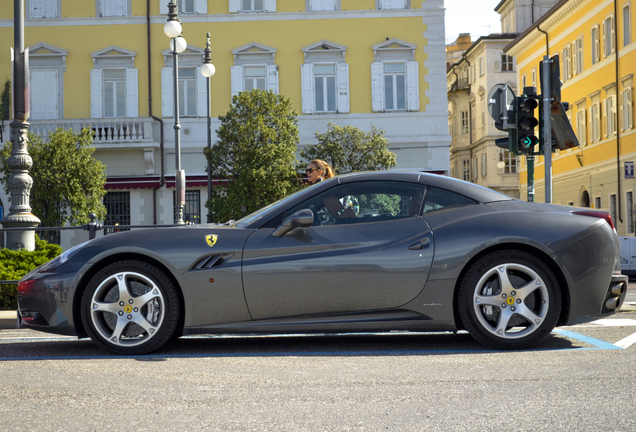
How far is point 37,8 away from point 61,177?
10611 millimetres

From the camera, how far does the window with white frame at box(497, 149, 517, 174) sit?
63375mm

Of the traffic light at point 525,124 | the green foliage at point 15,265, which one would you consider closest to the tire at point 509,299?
the traffic light at point 525,124

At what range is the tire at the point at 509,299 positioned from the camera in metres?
6.11

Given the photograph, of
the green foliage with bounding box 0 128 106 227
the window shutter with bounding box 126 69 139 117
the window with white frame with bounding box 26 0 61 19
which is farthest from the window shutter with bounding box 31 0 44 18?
the green foliage with bounding box 0 128 106 227

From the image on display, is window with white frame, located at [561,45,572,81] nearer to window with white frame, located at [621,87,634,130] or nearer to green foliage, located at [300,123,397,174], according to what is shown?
window with white frame, located at [621,87,634,130]

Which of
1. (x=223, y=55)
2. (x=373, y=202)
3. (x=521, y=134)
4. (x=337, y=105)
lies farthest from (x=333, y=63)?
(x=373, y=202)

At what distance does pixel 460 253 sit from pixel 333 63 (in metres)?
26.9

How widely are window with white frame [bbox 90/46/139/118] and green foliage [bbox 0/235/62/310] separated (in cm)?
2167

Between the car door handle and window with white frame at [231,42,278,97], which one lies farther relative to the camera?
window with white frame at [231,42,278,97]

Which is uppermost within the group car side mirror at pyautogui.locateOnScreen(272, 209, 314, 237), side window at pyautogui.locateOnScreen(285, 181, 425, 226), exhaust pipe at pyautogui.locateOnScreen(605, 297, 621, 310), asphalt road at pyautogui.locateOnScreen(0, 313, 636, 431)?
side window at pyautogui.locateOnScreen(285, 181, 425, 226)

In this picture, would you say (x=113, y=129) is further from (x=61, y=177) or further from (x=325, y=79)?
(x=325, y=79)

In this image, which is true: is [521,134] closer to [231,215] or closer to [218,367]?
[218,367]

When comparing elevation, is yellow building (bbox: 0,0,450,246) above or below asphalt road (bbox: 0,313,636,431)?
above

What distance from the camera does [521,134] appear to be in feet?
36.7
